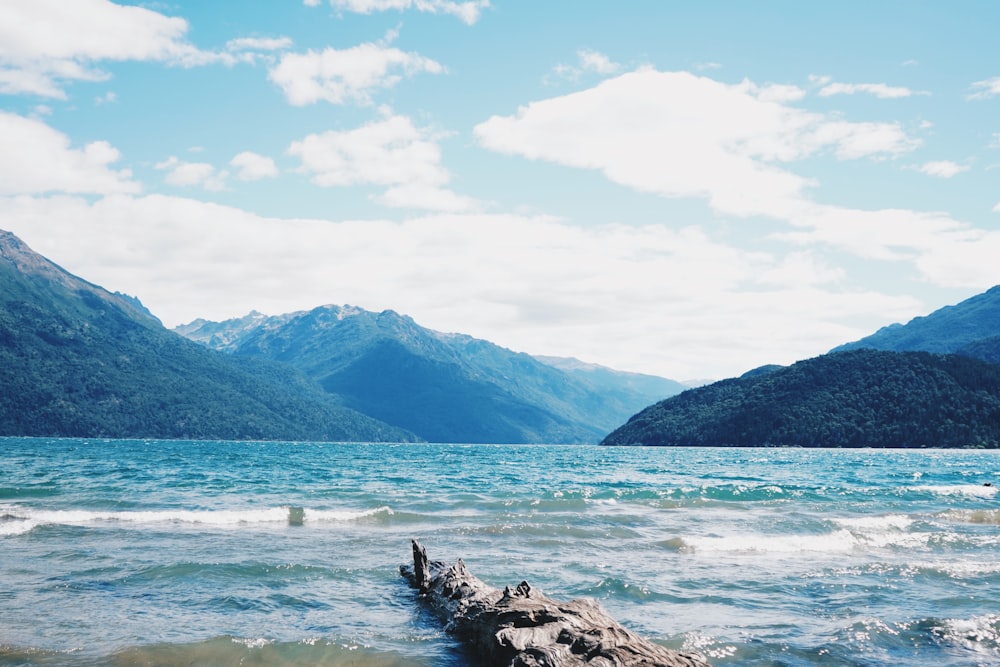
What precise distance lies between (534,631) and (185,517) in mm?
22337

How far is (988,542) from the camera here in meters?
24.4

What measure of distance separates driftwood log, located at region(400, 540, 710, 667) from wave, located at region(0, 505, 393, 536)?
1488 cm

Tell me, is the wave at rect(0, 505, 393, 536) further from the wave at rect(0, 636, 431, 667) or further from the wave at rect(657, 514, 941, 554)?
the wave at rect(0, 636, 431, 667)

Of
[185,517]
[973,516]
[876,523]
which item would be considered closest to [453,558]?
[185,517]

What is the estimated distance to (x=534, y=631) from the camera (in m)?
10.6

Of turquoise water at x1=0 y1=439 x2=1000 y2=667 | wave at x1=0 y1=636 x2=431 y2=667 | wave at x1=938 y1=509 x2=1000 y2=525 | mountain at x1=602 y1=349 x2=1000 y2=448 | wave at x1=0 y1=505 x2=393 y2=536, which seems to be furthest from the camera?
mountain at x1=602 y1=349 x2=1000 y2=448

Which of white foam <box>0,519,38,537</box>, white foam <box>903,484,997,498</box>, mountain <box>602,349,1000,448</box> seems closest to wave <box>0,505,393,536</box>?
white foam <box>0,519,38,537</box>

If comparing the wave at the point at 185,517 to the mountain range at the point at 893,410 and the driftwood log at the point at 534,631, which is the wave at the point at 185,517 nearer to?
the driftwood log at the point at 534,631

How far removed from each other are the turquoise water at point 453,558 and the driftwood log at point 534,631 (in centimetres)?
53

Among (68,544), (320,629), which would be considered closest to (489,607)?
(320,629)

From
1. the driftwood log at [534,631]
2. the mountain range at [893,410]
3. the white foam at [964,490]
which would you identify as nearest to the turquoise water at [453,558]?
the driftwood log at [534,631]

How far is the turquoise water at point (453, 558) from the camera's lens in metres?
12.3

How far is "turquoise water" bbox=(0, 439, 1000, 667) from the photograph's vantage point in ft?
40.3

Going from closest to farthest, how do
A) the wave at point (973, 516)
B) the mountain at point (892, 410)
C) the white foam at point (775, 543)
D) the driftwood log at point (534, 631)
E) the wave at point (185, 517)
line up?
the driftwood log at point (534, 631), the white foam at point (775, 543), the wave at point (185, 517), the wave at point (973, 516), the mountain at point (892, 410)
